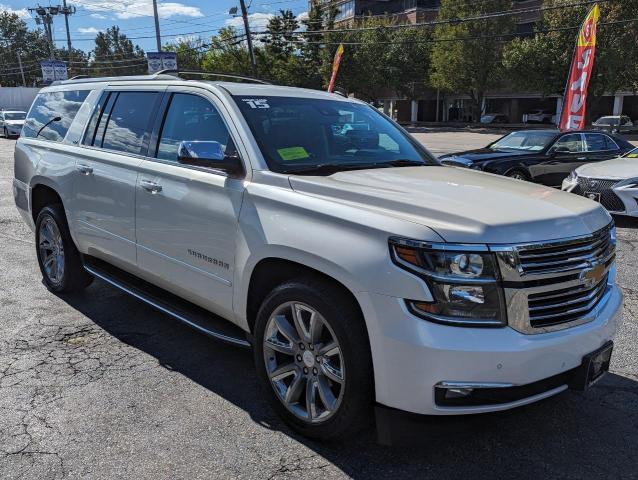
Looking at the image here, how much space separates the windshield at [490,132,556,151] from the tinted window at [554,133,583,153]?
7.3 inches

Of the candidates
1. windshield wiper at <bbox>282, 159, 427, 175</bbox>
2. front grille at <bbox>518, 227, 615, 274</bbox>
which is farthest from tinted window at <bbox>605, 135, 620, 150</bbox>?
front grille at <bbox>518, 227, 615, 274</bbox>

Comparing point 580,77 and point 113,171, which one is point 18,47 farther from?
point 113,171

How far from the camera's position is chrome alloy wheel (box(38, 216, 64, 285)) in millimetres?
5379

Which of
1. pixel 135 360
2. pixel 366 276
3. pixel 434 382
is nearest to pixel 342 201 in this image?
pixel 366 276

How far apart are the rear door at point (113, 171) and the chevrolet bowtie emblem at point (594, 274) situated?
9.76 feet

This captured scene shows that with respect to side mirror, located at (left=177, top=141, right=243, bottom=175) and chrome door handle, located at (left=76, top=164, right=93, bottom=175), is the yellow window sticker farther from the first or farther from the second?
chrome door handle, located at (left=76, top=164, right=93, bottom=175)

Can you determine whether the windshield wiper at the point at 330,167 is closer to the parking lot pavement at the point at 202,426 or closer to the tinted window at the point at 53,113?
the parking lot pavement at the point at 202,426

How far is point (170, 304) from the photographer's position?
13.5ft

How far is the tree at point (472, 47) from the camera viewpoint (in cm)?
4766

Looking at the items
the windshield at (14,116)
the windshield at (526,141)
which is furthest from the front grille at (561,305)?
the windshield at (14,116)

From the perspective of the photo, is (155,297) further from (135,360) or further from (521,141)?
(521,141)

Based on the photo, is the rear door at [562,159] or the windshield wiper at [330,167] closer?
the windshield wiper at [330,167]

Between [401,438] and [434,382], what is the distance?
0.33 metres

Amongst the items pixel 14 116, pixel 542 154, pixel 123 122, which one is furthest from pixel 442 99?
pixel 123 122
